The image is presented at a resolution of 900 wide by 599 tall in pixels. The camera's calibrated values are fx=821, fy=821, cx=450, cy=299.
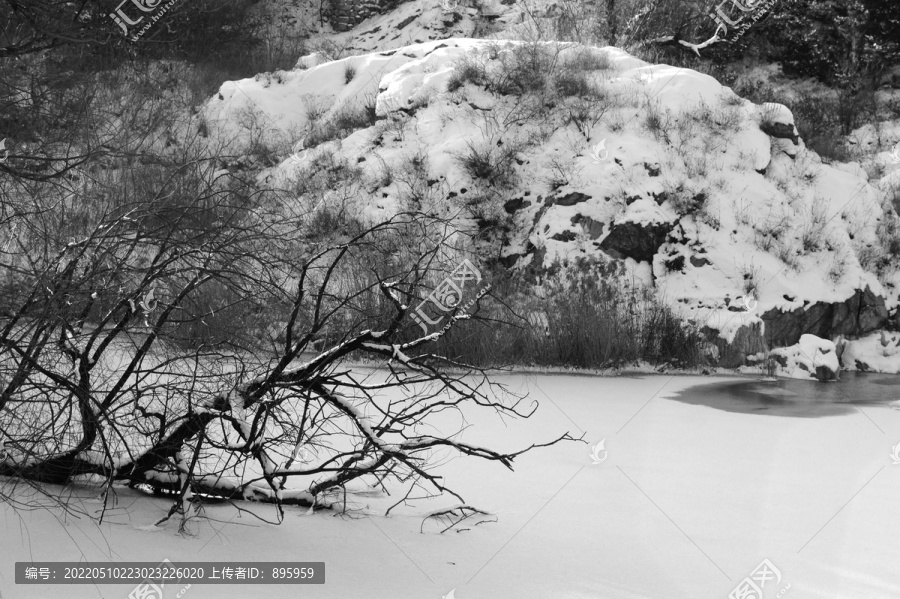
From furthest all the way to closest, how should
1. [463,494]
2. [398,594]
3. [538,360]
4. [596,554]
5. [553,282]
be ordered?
[553,282] → [538,360] → [463,494] → [596,554] → [398,594]

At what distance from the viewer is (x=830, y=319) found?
7.37 m

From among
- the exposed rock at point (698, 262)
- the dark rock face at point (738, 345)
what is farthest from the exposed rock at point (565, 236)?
the dark rock face at point (738, 345)

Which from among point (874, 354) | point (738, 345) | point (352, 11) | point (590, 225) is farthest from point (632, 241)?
point (352, 11)

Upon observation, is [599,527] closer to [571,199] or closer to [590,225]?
[590,225]

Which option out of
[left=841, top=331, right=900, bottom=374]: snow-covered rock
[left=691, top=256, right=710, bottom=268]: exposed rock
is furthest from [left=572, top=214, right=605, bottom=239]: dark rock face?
[left=841, top=331, right=900, bottom=374]: snow-covered rock

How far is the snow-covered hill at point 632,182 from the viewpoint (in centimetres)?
738

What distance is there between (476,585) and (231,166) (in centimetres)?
810

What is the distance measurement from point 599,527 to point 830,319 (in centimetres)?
520

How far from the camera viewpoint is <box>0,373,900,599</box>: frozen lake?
242 centimetres

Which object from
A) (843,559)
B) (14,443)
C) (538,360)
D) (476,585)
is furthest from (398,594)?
(538,360)

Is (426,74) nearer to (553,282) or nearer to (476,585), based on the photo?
(553,282)

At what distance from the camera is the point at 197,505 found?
280cm

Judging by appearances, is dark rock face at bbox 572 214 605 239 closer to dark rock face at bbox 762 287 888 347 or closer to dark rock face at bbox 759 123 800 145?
dark rock face at bbox 762 287 888 347

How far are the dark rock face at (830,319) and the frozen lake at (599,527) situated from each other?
213cm
